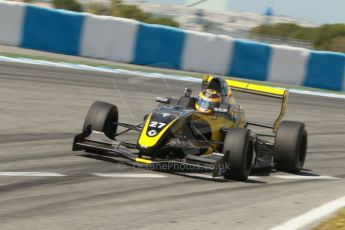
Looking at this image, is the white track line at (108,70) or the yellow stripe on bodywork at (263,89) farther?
the white track line at (108,70)

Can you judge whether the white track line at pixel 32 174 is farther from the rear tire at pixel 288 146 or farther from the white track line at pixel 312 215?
the rear tire at pixel 288 146

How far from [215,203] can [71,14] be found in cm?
1253

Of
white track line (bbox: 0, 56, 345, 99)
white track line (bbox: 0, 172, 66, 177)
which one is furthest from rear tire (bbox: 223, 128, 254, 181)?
white track line (bbox: 0, 56, 345, 99)

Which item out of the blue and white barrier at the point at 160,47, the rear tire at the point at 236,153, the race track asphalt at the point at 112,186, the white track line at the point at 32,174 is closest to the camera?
the race track asphalt at the point at 112,186

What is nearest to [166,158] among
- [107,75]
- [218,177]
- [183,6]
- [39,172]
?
[218,177]

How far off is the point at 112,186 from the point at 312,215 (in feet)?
6.47

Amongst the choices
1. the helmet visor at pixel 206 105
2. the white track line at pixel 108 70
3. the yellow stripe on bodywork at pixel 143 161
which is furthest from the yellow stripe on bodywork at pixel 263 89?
the white track line at pixel 108 70

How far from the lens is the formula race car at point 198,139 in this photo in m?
8.49

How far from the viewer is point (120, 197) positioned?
278 inches

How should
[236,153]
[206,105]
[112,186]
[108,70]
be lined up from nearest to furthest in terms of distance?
[112,186], [236,153], [206,105], [108,70]

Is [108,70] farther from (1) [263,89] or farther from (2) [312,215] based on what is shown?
(2) [312,215]

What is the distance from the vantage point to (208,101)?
9.65m

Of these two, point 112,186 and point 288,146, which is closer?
point 112,186

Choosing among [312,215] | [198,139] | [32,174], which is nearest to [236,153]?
[198,139]
